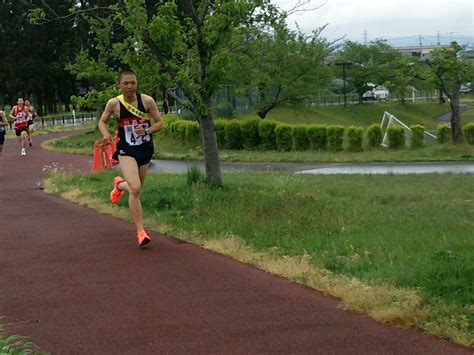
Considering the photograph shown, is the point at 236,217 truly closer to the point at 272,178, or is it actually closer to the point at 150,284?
the point at 150,284

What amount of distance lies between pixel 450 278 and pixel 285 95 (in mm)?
31145

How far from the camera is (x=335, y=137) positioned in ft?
80.7

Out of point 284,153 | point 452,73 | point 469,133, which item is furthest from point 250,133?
point 469,133

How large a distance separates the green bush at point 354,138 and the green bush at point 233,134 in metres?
4.24

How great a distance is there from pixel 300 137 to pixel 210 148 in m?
15.3

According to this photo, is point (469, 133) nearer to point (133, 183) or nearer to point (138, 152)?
point (138, 152)

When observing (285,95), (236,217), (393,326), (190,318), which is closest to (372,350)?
(393,326)

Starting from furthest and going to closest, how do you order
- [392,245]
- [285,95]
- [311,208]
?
[285,95], [311,208], [392,245]

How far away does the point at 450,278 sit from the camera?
17.0 feet

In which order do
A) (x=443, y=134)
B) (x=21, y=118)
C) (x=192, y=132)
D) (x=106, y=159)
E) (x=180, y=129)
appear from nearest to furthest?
(x=106, y=159) < (x=21, y=118) < (x=443, y=134) < (x=192, y=132) < (x=180, y=129)

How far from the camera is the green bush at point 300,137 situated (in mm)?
24969

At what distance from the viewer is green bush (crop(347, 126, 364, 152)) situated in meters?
24.2

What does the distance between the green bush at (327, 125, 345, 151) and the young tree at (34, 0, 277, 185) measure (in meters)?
14.5

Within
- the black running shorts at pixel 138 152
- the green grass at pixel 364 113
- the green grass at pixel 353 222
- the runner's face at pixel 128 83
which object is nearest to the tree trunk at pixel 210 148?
the green grass at pixel 353 222
